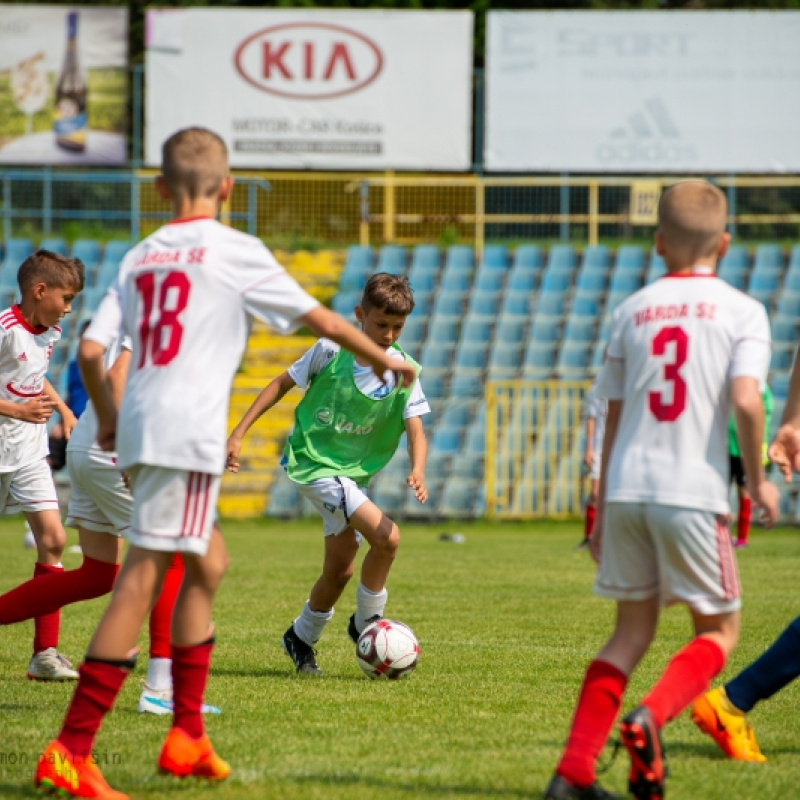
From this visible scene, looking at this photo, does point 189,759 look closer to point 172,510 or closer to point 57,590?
point 172,510

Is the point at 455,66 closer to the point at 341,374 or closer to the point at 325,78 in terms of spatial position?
the point at 325,78

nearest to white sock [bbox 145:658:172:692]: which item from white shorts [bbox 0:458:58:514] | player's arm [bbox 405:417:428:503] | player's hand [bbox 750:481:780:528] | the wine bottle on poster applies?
player's arm [bbox 405:417:428:503]

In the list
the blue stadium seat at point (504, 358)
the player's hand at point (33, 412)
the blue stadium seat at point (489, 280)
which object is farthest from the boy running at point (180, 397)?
the blue stadium seat at point (489, 280)

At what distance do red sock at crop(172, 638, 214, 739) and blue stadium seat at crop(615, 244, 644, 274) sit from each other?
17.6 meters

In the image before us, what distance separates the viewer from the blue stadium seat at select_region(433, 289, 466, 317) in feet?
68.6

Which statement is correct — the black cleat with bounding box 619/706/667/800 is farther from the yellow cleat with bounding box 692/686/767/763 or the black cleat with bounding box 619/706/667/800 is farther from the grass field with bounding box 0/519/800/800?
the yellow cleat with bounding box 692/686/767/763

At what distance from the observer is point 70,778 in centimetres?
379

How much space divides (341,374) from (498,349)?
536 inches

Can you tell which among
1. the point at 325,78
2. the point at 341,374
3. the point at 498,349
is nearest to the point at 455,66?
the point at 325,78

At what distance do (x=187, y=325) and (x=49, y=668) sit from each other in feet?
8.88

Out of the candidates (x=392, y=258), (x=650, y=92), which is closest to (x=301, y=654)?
(x=392, y=258)

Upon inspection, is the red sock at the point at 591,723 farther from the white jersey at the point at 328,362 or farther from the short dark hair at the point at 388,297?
the white jersey at the point at 328,362

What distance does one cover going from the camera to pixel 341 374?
21.0 feet

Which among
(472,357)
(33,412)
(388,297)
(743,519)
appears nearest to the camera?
(33,412)
